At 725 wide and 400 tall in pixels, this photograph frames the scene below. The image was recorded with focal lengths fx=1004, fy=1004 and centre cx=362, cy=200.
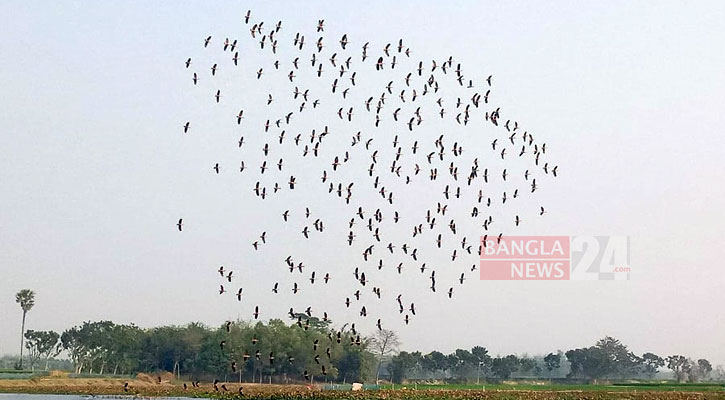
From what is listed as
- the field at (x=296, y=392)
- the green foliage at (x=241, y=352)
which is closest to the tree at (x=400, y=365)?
the green foliage at (x=241, y=352)

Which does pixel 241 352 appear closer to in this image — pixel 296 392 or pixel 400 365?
pixel 296 392

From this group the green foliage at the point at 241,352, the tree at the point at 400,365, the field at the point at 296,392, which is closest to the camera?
the field at the point at 296,392

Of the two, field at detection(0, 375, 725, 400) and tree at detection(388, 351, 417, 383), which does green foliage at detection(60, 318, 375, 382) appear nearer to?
field at detection(0, 375, 725, 400)

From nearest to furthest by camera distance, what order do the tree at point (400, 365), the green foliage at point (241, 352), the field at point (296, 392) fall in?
1. the field at point (296, 392)
2. the green foliage at point (241, 352)
3. the tree at point (400, 365)

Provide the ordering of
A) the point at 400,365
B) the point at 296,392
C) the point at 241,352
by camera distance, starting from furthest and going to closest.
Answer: the point at 400,365
the point at 241,352
the point at 296,392

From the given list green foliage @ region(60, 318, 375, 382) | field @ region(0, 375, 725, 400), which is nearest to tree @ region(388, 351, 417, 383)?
green foliage @ region(60, 318, 375, 382)

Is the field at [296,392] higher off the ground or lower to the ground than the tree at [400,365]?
lower

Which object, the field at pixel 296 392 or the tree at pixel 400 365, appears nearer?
the field at pixel 296 392

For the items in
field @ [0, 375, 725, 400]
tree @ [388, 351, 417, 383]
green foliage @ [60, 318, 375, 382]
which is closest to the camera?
field @ [0, 375, 725, 400]

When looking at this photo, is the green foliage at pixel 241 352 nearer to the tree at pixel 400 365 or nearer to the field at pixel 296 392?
the field at pixel 296 392

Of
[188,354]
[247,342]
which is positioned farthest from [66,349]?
[247,342]

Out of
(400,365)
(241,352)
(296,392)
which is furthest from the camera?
(400,365)

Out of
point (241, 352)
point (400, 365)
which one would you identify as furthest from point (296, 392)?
point (400, 365)

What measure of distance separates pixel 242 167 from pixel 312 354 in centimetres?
9119
